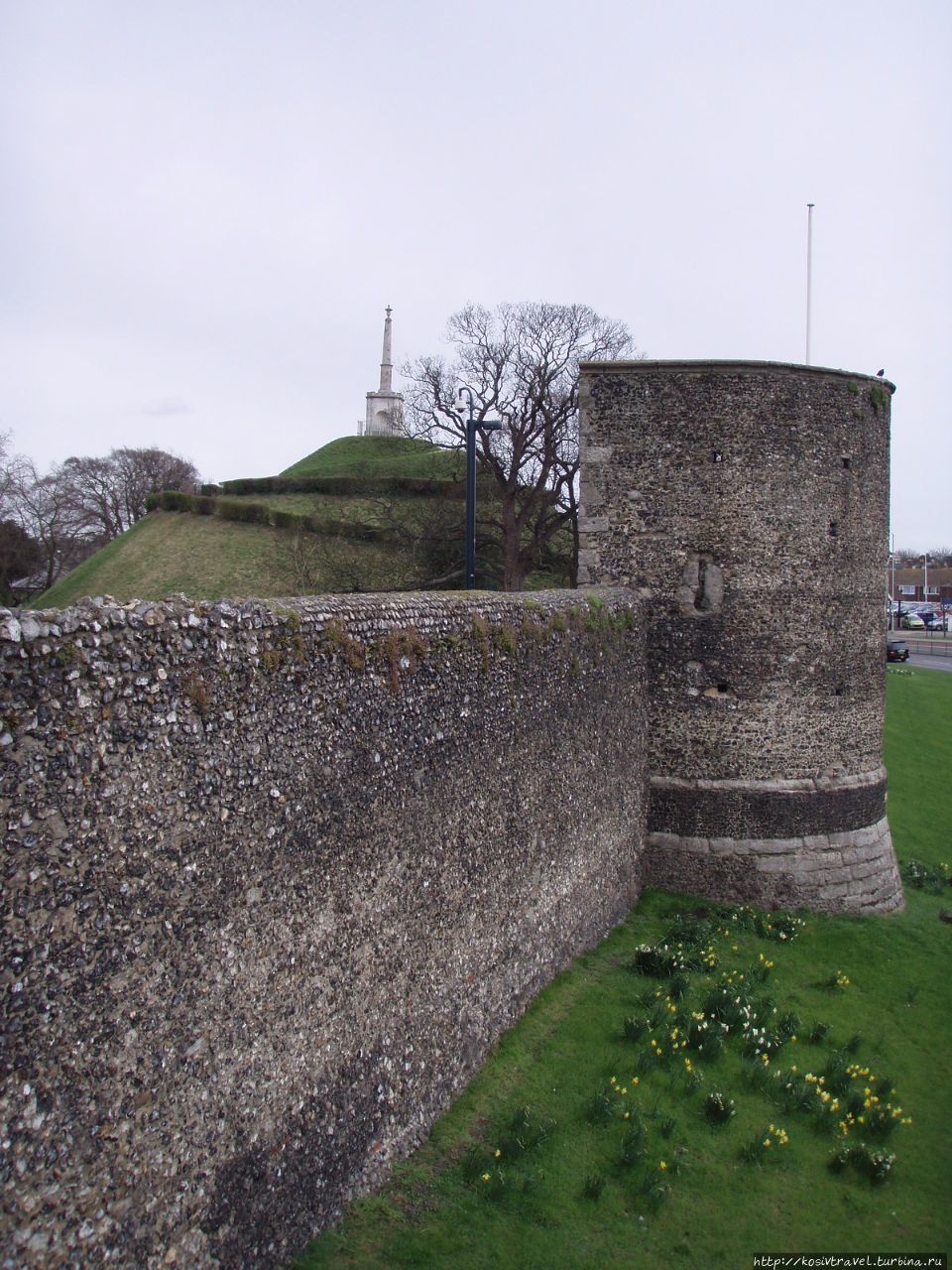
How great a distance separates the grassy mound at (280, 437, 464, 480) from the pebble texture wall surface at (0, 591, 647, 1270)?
978 inches

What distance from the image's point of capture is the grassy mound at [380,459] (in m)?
38.6

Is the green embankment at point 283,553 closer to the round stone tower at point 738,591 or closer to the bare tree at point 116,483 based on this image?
the bare tree at point 116,483

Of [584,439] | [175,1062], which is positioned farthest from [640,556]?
[175,1062]

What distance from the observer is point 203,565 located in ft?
104

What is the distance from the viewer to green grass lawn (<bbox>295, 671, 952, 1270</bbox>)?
24.4 feet

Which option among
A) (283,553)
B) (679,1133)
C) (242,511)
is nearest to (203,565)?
(283,553)

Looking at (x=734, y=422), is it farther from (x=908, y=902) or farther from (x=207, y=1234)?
(x=207, y=1234)

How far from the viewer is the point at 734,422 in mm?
14414

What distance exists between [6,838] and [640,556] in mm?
11412

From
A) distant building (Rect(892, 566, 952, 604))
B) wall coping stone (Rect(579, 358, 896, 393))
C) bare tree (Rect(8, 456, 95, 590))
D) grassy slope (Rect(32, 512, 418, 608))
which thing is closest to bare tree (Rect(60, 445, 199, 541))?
bare tree (Rect(8, 456, 95, 590))

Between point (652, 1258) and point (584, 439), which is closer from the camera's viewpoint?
point (652, 1258)

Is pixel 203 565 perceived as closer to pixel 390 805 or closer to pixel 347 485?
pixel 347 485

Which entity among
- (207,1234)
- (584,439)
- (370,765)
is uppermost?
(584,439)

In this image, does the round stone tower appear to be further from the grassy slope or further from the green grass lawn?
the grassy slope
